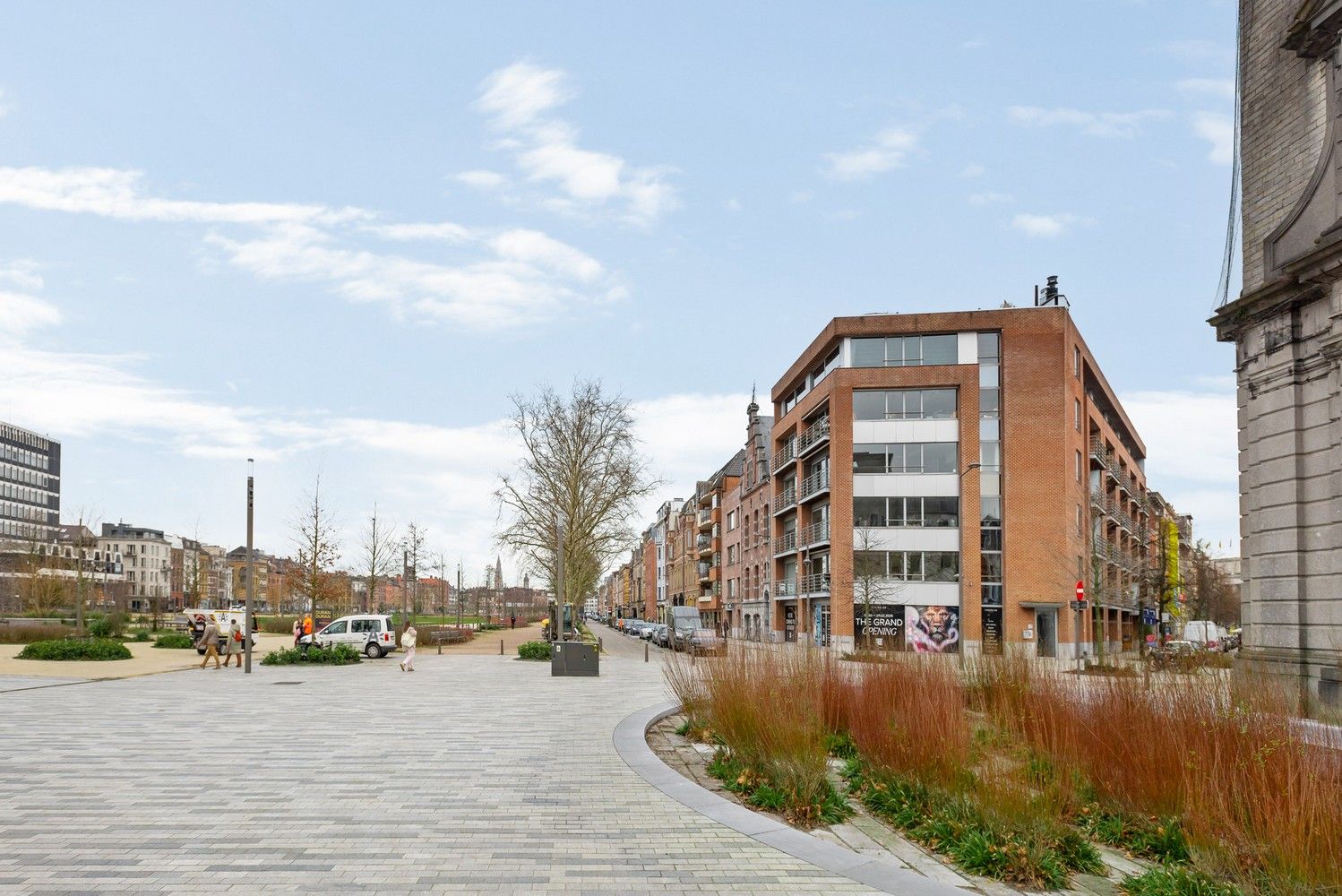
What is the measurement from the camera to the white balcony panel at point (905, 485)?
2042 inches

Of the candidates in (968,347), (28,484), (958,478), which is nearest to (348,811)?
(958,478)

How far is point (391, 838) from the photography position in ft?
25.1

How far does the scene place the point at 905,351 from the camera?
175 feet

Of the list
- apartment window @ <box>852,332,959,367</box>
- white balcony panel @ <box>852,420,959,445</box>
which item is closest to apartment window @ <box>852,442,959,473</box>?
white balcony panel @ <box>852,420,959,445</box>

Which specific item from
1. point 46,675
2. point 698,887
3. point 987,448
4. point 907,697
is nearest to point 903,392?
point 987,448

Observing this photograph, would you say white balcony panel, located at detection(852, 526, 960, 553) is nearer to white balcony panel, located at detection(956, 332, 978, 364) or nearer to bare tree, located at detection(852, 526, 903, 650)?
bare tree, located at detection(852, 526, 903, 650)

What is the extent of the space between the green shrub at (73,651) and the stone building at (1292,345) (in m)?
30.1

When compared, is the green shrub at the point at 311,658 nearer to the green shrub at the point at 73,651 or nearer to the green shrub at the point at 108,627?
the green shrub at the point at 73,651

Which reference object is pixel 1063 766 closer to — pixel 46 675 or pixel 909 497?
pixel 46 675

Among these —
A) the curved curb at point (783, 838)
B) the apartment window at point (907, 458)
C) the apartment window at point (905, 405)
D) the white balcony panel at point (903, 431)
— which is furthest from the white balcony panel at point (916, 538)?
the curved curb at point (783, 838)

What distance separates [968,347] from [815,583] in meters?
16.0

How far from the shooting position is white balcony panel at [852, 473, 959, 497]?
51.9 meters

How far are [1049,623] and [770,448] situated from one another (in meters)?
28.3

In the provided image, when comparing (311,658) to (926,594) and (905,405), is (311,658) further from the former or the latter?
(905,405)
